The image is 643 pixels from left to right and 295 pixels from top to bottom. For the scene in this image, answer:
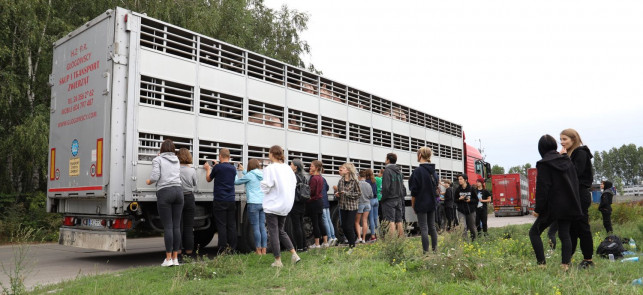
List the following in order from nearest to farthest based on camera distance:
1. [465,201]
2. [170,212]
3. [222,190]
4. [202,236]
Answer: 1. [170,212]
2. [222,190]
3. [202,236]
4. [465,201]

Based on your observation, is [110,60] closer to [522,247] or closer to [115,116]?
[115,116]

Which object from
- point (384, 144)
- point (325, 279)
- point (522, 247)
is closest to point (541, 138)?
point (522, 247)

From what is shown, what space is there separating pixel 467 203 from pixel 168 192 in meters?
6.66

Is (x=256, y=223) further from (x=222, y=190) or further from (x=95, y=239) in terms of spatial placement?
(x=95, y=239)

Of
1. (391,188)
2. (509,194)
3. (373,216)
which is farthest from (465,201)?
(509,194)

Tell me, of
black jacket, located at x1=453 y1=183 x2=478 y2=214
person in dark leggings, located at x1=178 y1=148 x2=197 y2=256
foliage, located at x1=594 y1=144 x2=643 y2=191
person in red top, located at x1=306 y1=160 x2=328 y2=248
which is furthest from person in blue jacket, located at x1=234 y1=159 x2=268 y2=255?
foliage, located at x1=594 y1=144 x2=643 y2=191

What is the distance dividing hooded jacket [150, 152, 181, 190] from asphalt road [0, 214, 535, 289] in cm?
148

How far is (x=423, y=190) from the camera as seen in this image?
745 cm

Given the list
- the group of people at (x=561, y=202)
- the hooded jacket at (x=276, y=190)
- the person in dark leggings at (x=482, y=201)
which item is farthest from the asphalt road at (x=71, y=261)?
the person in dark leggings at (x=482, y=201)

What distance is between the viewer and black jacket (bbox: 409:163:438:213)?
24.2 feet

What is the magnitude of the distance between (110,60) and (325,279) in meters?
4.74

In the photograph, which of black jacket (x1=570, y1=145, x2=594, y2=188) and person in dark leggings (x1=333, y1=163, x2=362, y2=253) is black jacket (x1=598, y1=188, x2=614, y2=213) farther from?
person in dark leggings (x1=333, y1=163, x2=362, y2=253)

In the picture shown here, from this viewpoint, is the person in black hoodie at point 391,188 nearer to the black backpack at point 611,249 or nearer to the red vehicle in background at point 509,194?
the black backpack at point 611,249

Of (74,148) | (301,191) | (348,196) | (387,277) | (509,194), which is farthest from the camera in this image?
(509,194)
